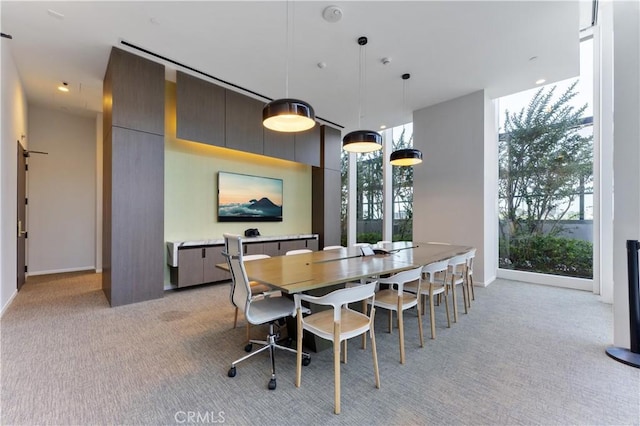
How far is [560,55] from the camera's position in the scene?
401 centimetres

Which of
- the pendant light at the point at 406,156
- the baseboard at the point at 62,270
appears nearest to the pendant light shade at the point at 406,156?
the pendant light at the point at 406,156

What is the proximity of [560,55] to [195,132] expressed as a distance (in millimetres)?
5797

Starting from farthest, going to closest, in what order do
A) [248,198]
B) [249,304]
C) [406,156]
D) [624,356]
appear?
[248,198], [406,156], [624,356], [249,304]

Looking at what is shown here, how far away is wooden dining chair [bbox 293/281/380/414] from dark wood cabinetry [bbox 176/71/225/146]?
12.5ft

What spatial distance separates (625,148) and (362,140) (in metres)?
2.62

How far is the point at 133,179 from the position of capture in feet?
12.9

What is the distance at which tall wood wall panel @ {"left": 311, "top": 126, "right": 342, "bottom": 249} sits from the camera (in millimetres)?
6848

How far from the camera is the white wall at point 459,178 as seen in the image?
508 cm

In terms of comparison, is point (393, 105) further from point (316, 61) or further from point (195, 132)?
point (195, 132)

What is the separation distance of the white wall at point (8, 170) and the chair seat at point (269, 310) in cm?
360

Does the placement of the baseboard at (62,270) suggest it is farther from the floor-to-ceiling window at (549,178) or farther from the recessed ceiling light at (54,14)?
the floor-to-ceiling window at (549,178)

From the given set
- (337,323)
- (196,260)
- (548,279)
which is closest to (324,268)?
(337,323)

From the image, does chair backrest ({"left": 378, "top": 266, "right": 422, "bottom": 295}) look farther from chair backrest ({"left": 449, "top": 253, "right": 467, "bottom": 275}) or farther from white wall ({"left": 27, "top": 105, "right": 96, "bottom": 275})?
white wall ({"left": 27, "top": 105, "right": 96, "bottom": 275})

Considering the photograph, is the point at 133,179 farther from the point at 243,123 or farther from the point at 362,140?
the point at 362,140
